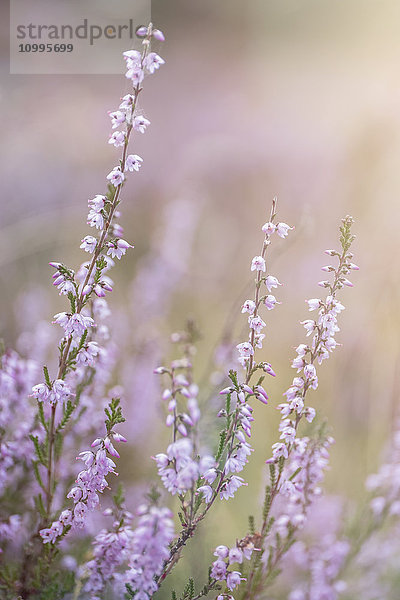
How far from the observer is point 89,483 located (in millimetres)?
979

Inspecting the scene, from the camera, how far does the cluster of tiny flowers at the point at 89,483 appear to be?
3.10 ft

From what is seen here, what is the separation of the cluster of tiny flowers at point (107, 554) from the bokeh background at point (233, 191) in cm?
61

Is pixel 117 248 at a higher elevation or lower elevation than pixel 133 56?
lower

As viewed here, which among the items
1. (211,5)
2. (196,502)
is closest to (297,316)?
(196,502)

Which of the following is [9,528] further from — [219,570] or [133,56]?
[133,56]

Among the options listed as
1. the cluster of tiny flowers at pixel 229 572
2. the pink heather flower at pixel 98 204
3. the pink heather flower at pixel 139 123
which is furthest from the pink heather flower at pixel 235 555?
the pink heather flower at pixel 139 123

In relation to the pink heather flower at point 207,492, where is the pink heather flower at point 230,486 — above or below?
above

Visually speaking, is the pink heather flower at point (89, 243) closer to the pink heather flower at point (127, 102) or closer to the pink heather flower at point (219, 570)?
the pink heather flower at point (127, 102)

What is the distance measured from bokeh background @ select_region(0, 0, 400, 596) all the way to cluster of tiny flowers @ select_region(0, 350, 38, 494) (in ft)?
0.78

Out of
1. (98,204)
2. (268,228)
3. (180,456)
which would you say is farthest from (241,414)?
(98,204)

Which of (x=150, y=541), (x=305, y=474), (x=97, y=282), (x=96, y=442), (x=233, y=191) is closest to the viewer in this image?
(x=150, y=541)

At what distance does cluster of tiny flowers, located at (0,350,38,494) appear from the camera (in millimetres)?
1305

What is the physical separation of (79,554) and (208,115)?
Answer: 4.41m

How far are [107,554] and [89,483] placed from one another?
0.57ft
